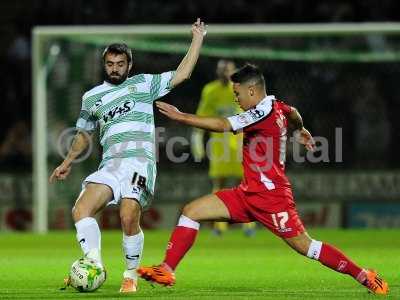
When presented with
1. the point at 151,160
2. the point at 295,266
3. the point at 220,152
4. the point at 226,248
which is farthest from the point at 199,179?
the point at 151,160

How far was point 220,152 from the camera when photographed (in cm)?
1551

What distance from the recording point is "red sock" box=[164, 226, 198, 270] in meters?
8.14

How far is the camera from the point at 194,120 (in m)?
7.76

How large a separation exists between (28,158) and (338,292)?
10.5 m

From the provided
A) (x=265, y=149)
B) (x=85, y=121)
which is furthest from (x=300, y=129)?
(x=85, y=121)

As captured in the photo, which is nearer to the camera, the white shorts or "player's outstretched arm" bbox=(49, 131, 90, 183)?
the white shorts

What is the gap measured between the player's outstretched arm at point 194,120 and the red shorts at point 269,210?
0.63 m

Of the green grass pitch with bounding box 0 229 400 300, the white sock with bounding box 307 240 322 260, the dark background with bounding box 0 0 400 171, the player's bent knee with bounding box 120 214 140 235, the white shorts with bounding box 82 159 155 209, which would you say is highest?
the dark background with bounding box 0 0 400 171

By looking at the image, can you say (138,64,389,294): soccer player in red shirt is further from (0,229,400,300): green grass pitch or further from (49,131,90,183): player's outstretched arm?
(49,131,90,183): player's outstretched arm

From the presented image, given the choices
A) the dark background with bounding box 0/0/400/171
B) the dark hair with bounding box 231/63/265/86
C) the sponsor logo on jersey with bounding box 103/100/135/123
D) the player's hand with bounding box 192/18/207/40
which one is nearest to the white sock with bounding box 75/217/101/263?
the sponsor logo on jersey with bounding box 103/100/135/123

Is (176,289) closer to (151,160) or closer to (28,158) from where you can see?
(151,160)

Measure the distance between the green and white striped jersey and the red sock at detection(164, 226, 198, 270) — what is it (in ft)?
1.55

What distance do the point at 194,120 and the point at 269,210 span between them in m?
0.97

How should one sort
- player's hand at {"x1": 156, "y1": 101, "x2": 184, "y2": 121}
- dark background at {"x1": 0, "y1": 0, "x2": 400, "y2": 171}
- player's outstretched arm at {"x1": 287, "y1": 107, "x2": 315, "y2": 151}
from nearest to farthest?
1. player's hand at {"x1": 156, "y1": 101, "x2": 184, "y2": 121}
2. player's outstretched arm at {"x1": 287, "y1": 107, "x2": 315, "y2": 151}
3. dark background at {"x1": 0, "y1": 0, "x2": 400, "y2": 171}
